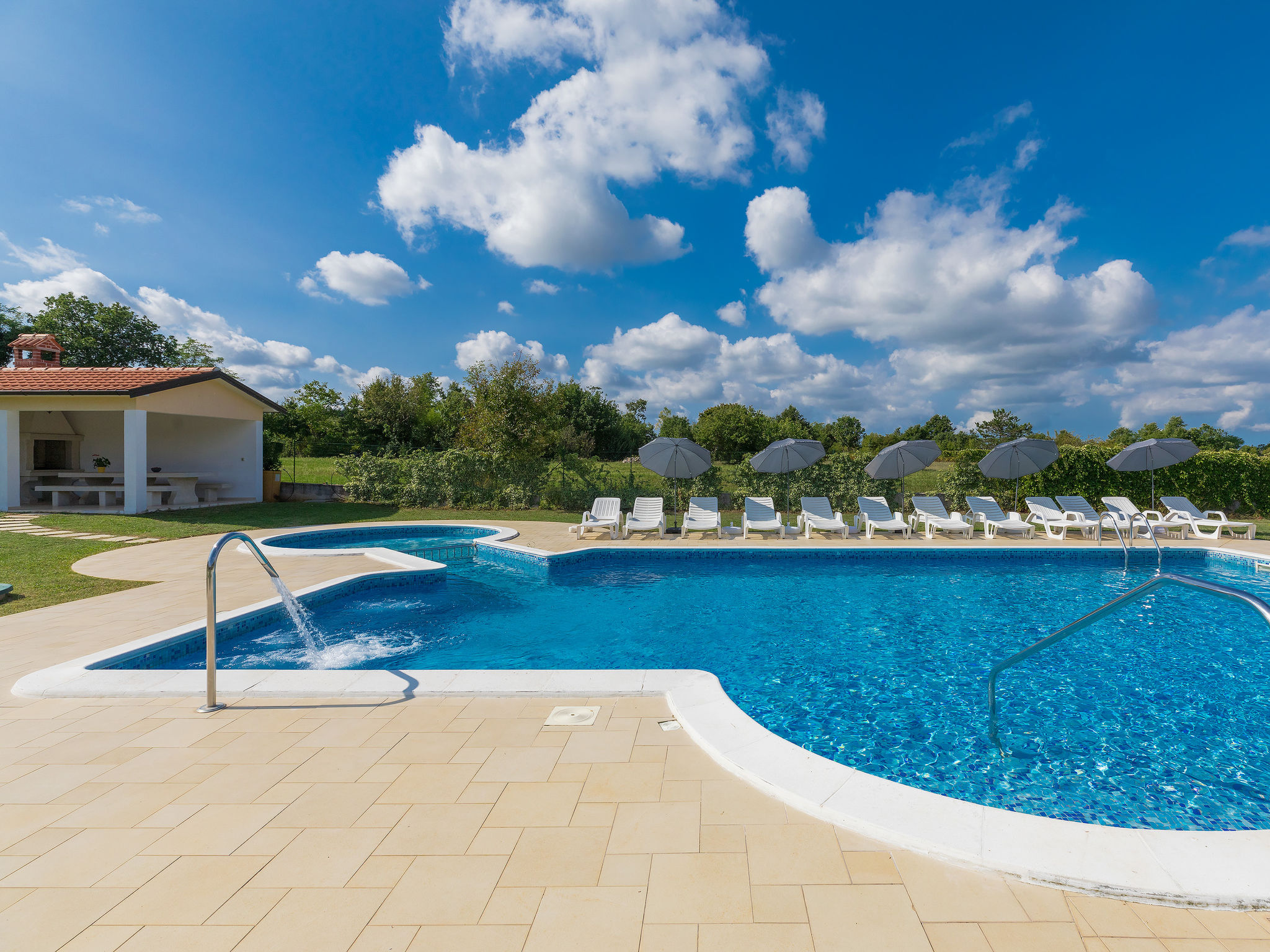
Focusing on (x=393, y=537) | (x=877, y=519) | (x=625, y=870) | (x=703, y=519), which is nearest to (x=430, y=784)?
(x=625, y=870)

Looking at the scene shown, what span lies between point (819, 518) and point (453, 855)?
11.1 meters

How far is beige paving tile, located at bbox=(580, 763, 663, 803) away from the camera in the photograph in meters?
2.53

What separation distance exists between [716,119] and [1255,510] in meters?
17.3

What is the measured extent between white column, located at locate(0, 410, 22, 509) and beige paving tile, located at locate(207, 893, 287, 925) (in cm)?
1900

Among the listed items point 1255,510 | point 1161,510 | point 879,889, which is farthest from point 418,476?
point 1255,510

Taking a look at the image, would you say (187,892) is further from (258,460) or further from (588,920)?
(258,460)

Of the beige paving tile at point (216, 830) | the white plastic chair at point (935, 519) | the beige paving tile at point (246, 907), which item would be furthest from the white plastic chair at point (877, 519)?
the beige paving tile at point (246, 907)

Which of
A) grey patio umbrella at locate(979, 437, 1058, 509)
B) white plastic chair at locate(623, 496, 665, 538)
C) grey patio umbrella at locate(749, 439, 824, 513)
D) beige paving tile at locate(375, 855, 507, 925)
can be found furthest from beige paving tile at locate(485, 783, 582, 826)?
grey patio umbrella at locate(979, 437, 1058, 509)

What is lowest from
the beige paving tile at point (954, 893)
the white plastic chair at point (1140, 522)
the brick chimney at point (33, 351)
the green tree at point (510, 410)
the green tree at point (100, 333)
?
the beige paving tile at point (954, 893)

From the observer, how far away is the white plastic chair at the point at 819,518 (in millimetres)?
11828

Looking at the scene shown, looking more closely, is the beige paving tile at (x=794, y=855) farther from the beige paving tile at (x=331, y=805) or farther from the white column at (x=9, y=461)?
the white column at (x=9, y=461)

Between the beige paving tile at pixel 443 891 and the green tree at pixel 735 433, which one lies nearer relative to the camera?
the beige paving tile at pixel 443 891

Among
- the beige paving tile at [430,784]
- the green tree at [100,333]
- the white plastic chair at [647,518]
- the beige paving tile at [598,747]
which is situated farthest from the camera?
the green tree at [100,333]

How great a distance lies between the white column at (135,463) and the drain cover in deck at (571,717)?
1553 cm
